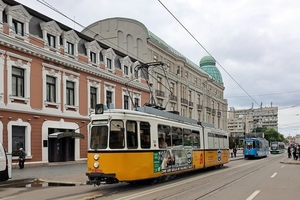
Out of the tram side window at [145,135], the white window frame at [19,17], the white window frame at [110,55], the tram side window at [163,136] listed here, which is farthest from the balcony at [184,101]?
the tram side window at [145,135]

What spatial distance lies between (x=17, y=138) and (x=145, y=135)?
14139mm

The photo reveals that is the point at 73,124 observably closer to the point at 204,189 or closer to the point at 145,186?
the point at 145,186

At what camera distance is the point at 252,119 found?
140750mm

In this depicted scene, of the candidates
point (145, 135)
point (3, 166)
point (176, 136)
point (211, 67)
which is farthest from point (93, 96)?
point (211, 67)

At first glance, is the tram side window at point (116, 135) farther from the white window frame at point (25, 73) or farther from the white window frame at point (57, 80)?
the white window frame at point (57, 80)

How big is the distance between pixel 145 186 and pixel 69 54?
18.4 m

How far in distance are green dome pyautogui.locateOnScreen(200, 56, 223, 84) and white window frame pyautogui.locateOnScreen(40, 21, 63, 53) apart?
54.7 m

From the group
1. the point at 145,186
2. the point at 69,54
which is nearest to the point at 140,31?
the point at 69,54

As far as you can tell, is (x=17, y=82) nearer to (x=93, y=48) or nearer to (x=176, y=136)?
(x=93, y=48)

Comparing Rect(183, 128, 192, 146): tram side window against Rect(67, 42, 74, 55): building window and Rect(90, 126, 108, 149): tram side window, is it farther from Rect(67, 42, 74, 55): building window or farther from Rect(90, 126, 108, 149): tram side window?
Rect(67, 42, 74, 55): building window

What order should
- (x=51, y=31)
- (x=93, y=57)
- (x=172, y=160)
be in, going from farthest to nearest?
1. (x=93, y=57)
2. (x=51, y=31)
3. (x=172, y=160)

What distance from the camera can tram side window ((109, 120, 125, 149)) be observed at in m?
13.1

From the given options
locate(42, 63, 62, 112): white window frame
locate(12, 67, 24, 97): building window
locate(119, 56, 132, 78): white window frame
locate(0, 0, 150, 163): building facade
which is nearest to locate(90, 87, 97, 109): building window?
locate(0, 0, 150, 163): building facade

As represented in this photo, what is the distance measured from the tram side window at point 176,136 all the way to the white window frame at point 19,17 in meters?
14.1
